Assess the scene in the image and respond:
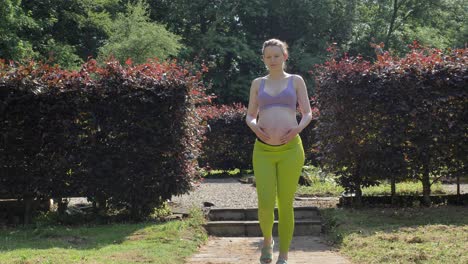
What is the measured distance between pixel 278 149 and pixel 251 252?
2.45 m

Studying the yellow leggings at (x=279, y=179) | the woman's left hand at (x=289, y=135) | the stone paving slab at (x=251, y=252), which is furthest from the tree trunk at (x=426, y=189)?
the woman's left hand at (x=289, y=135)

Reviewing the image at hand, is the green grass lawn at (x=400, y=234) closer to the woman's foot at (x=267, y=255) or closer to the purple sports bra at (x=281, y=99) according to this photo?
the woman's foot at (x=267, y=255)

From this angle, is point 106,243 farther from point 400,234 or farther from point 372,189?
point 372,189

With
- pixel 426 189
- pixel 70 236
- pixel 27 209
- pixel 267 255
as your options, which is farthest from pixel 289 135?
pixel 426 189

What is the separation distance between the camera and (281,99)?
5152 mm

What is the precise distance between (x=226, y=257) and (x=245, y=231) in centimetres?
194

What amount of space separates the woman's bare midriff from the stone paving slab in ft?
5.75

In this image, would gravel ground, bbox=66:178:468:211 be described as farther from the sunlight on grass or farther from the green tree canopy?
the green tree canopy

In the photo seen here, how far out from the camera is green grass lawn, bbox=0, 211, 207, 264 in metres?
6.00

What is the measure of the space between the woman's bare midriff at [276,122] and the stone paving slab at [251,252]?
1751mm

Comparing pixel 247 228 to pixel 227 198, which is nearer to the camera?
pixel 247 228

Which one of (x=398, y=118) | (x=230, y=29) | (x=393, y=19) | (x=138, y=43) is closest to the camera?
(x=398, y=118)

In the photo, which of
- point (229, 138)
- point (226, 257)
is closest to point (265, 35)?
point (229, 138)

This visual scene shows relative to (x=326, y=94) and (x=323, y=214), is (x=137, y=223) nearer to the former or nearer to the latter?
(x=323, y=214)
